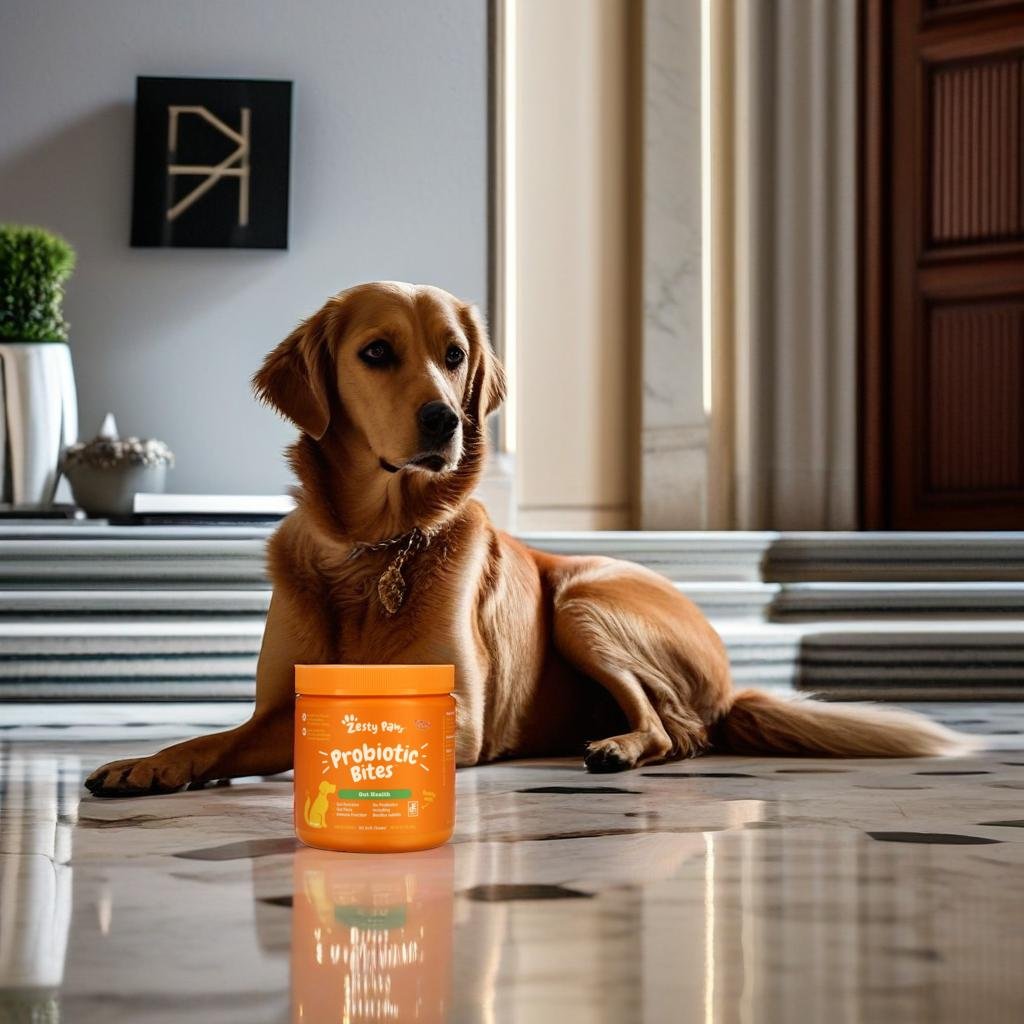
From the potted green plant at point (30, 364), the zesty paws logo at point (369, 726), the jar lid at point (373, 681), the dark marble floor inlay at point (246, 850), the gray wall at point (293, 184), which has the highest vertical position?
the gray wall at point (293, 184)

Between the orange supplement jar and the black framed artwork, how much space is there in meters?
3.64

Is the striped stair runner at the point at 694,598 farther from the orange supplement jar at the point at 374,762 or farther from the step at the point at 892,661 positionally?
the orange supplement jar at the point at 374,762

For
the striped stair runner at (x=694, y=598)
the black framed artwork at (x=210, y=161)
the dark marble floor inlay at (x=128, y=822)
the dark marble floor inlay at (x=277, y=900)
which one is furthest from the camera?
the black framed artwork at (x=210, y=161)

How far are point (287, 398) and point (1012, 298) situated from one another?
3.52m

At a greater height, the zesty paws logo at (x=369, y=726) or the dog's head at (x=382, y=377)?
the dog's head at (x=382, y=377)

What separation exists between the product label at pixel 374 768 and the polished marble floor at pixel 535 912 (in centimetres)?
4

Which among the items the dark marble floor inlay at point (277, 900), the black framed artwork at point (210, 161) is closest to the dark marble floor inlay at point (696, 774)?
the dark marble floor inlay at point (277, 900)

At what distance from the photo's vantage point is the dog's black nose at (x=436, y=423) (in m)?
1.98

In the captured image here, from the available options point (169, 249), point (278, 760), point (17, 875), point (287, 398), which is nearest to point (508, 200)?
point (169, 249)

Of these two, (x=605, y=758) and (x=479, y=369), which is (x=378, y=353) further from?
(x=605, y=758)

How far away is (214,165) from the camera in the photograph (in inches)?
187

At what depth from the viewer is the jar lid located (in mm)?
1385

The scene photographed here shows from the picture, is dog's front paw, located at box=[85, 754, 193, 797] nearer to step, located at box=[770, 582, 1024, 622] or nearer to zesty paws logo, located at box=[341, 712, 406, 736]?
zesty paws logo, located at box=[341, 712, 406, 736]

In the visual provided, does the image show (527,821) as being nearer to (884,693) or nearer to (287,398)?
(287,398)
